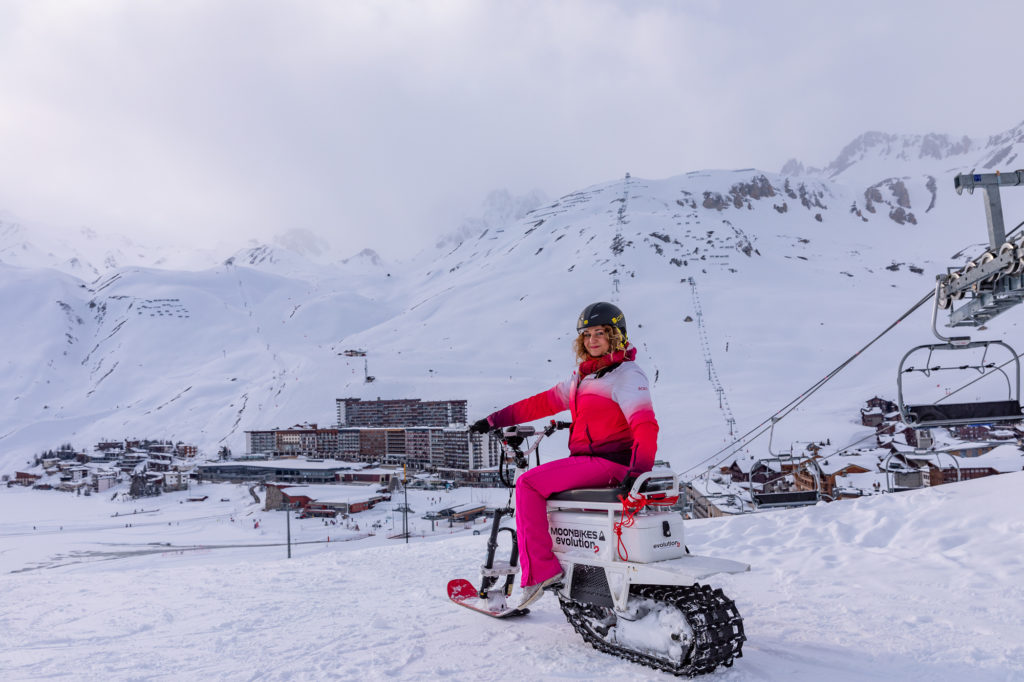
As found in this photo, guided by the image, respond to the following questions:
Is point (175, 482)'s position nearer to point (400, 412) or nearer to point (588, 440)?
point (400, 412)

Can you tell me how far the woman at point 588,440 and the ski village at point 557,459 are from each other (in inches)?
5.6

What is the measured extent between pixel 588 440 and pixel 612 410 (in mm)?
356

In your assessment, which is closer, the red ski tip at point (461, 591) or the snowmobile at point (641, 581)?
the snowmobile at point (641, 581)

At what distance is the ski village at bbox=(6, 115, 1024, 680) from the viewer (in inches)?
169

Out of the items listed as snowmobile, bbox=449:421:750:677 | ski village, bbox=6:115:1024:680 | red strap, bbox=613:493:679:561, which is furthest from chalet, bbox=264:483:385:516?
red strap, bbox=613:493:679:561

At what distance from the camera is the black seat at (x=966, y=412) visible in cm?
557

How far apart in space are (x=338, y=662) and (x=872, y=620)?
13.9 feet

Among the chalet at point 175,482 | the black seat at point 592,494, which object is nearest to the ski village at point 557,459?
the black seat at point 592,494

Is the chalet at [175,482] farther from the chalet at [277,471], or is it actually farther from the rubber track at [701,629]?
the rubber track at [701,629]

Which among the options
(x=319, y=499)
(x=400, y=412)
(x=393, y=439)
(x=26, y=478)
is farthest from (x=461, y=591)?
(x=26, y=478)

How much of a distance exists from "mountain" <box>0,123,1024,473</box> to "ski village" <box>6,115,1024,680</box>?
3.25 feet

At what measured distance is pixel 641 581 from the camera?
13.0 feet

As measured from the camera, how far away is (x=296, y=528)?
48250 millimetres

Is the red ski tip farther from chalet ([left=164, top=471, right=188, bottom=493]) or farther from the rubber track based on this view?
chalet ([left=164, top=471, right=188, bottom=493])
